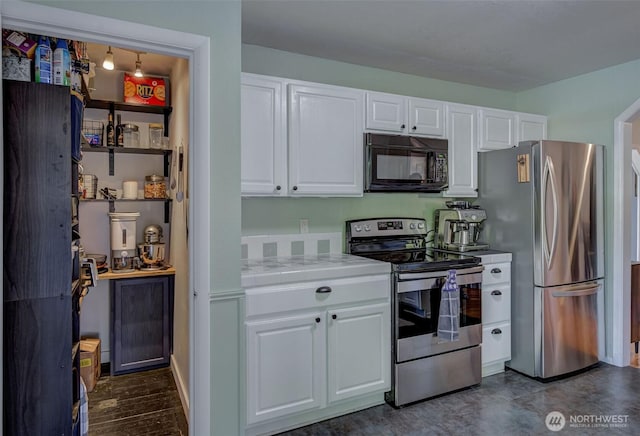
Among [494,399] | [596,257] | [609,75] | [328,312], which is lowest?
→ [494,399]

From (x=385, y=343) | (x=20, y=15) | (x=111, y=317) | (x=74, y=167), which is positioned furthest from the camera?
(x=111, y=317)

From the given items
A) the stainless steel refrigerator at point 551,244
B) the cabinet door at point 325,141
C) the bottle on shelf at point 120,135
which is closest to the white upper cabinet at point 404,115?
the cabinet door at point 325,141

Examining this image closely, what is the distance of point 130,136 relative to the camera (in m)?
3.41

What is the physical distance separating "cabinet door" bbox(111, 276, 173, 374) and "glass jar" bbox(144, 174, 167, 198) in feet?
2.33

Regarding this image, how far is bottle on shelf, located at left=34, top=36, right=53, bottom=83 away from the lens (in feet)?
5.73

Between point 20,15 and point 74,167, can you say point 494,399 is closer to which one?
point 74,167

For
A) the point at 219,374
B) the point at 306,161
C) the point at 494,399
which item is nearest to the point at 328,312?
the point at 219,374

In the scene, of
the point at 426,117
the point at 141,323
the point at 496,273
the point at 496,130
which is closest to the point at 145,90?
the point at 141,323

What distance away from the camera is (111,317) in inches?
129

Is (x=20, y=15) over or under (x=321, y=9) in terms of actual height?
under

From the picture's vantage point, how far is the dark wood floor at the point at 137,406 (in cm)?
248

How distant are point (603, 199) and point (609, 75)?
3.45 ft

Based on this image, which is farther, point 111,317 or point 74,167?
point 111,317

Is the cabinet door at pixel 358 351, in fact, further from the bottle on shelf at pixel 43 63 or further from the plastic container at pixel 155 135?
the plastic container at pixel 155 135
